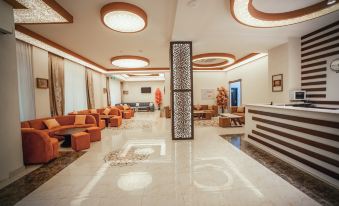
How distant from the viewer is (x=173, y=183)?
9.28ft

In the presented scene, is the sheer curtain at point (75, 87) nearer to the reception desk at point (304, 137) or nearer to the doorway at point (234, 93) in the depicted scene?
the reception desk at point (304, 137)

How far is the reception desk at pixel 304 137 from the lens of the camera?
267 cm

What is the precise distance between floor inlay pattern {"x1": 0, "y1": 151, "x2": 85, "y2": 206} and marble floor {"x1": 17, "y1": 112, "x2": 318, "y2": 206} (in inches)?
5.6

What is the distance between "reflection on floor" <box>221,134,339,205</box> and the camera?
237 centimetres

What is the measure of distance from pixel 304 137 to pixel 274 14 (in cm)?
300

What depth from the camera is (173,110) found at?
558 cm

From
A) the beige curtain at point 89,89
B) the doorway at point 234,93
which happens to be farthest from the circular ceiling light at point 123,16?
the doorway at point 234,93

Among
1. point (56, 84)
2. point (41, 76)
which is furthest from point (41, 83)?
point (56, 84)

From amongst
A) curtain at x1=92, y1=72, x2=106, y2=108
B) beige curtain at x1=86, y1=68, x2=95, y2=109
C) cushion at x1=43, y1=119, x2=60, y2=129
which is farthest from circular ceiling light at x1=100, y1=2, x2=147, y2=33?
curtain at x1=92, y1=72, x2=106, y2=108

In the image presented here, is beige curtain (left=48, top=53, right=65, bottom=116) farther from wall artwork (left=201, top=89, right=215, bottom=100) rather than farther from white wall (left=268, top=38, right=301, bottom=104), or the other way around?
wall artwork (left=201, top=89, right=215, bottom=100)

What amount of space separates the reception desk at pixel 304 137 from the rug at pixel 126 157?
312cm

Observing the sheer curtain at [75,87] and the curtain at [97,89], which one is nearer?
the sheer curtain at [75,87]

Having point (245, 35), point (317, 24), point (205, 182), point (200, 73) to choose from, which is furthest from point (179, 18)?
point (200, 73)

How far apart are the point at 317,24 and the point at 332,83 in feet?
5.46
